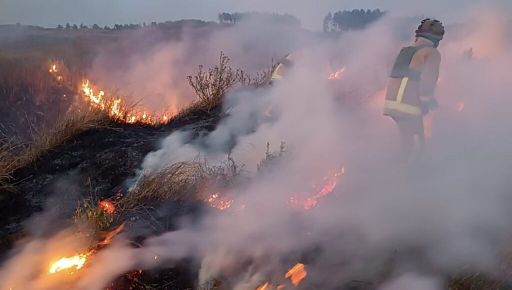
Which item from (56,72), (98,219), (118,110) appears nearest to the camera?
(98,219)

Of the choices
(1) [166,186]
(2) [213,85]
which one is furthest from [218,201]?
(2) [213,85]

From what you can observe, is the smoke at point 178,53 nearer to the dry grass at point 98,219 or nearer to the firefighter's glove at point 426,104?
the firefighter's glove at point 426,104

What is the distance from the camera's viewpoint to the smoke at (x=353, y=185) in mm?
3703

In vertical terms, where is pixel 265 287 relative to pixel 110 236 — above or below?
below

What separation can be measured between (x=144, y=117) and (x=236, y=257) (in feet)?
13.0

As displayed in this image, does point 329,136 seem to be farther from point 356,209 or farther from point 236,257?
point 236,257

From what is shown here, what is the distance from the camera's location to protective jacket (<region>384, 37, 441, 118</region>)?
191 inches

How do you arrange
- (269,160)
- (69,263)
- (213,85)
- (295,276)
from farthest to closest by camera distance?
(213,85) < (269,160) < (295,276) < (69,263)

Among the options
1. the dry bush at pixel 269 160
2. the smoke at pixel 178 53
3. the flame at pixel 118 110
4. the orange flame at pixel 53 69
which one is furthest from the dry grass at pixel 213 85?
the orange flame at pixel 53 69

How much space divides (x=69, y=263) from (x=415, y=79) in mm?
3883

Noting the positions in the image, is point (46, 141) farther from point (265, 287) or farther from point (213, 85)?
point (265, 287)

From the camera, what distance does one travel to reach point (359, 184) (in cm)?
528

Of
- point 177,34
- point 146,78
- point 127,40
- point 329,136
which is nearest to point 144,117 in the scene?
point 329,136

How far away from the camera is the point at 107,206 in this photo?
169 inches
